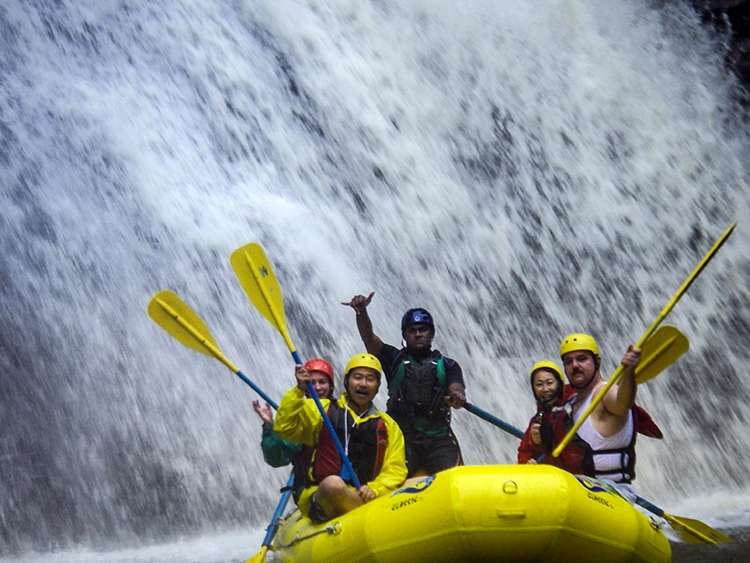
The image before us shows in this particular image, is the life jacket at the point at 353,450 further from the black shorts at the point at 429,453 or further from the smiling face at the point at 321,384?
the black shorts at the point at 429,453

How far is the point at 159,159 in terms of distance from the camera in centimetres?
1065

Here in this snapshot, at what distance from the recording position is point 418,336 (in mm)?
5195

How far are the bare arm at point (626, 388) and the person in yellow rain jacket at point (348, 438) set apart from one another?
3.87 ft

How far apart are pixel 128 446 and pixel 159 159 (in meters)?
4.01

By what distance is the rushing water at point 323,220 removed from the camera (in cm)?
824

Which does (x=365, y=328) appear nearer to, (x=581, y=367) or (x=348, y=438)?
(x=348, y=438)

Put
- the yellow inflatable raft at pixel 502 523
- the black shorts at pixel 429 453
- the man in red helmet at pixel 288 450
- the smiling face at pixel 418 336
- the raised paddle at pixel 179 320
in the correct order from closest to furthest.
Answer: the yellow inflatable raft at pixel 502 523 < the man in red helmet at pixel 288 450 < the black shorts at pixel 429 453 < the smiling face at pixel 418 336 < the raised paddle at pixel 179 320

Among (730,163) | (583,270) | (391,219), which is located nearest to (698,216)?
(730,163)

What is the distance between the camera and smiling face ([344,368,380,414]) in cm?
462

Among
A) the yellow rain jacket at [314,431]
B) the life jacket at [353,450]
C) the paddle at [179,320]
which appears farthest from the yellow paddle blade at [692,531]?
the paddle at [179,320]

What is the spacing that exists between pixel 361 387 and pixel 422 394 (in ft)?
1.85

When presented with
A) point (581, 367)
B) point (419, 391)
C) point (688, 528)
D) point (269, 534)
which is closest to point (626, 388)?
point (581, 367)

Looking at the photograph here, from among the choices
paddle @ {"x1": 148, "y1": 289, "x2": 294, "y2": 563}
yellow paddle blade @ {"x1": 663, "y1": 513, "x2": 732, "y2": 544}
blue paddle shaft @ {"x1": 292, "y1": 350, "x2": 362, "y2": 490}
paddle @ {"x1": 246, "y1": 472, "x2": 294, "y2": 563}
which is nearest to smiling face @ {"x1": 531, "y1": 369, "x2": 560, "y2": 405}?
yellow paddle blade @ {"x1": 663, "y1": 513, "x2": 732, "y2": 544}

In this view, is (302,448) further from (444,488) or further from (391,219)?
(391,219)
